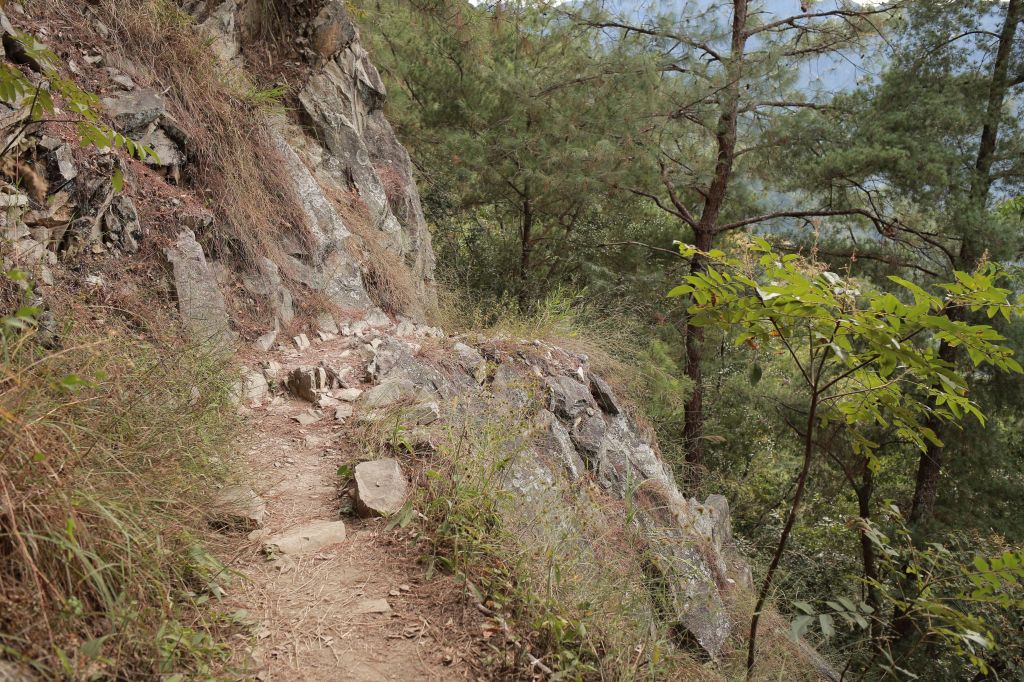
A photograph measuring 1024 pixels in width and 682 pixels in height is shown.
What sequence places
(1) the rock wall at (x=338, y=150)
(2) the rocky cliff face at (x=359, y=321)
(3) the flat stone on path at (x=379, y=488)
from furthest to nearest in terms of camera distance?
(1) the rock wall at (x=338, y=150) → (2) the rocky cliff face at (x=359, y=321) → (3) the flat stone on path at (x=379, y=488)

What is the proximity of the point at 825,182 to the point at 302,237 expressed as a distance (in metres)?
6.94

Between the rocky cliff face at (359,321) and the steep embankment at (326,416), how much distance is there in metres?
0.03

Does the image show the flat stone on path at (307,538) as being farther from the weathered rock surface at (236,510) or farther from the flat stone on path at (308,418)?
the flat stone on path at (308,418)

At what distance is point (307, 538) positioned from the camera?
2756 millimetres

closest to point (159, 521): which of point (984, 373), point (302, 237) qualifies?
point (302, 237)

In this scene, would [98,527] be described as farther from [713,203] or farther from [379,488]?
[713,203]

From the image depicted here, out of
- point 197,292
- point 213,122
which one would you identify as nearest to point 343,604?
point 197,292

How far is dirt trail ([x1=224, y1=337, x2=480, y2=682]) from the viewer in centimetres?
217

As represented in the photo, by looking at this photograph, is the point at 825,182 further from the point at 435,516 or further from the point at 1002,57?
the point at 435,516

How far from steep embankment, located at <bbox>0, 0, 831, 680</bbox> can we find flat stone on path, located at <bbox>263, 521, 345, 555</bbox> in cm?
1

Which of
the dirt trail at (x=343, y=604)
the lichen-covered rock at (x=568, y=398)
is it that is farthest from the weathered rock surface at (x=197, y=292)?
the lichen-covered rock at (x=568, y=398)

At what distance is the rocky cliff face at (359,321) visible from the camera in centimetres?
347

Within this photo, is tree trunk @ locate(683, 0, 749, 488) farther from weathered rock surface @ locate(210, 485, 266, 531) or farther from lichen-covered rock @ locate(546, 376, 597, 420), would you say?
weathered rock surface @ locate(210, 485, 266, 531)

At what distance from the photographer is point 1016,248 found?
24.1 feet
